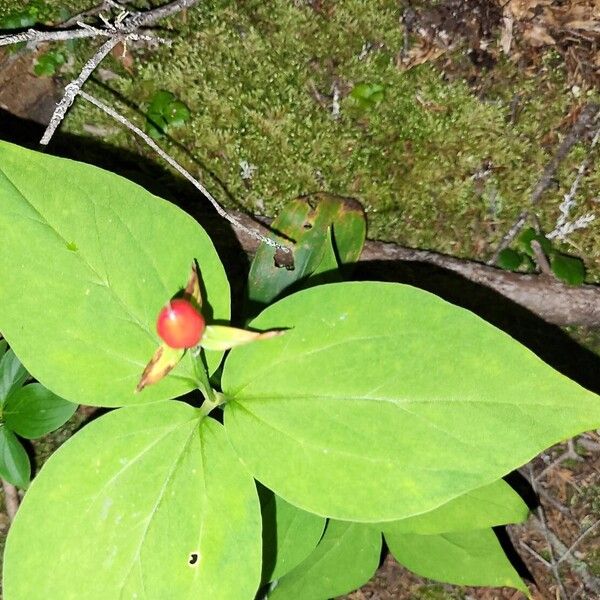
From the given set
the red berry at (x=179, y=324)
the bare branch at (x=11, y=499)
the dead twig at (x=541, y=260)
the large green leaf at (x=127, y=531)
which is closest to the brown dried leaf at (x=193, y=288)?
the red berry at (x=179, y=324)

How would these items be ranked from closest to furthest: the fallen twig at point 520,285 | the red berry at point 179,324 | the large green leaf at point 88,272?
1. the red berry at point 179,324
2. the large green leaf at point 88,272
3. the fallen twig at point 520,285

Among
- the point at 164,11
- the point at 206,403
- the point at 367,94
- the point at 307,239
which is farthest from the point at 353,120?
the point at 206,403

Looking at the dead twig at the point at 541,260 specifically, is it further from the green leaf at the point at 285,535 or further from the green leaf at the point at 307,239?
the green leaf at the point at 285,535

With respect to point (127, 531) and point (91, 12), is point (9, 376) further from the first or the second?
point (91, 12)

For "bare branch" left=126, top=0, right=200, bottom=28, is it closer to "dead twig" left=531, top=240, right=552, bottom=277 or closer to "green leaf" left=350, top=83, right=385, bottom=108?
"green leaf" left=350, top=83, right=385, bottom=108

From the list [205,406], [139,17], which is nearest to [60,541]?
[205,406]

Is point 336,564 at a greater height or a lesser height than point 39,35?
lesser
